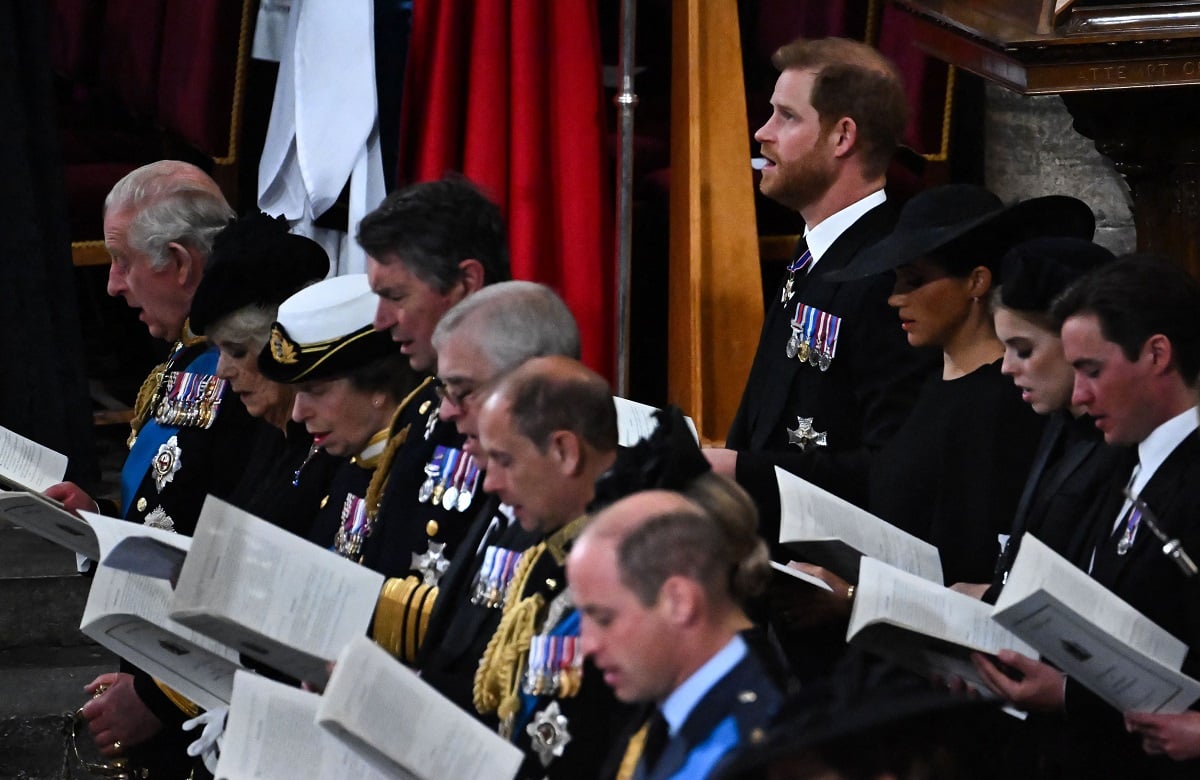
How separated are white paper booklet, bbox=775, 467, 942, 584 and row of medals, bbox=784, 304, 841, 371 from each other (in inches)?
24.2

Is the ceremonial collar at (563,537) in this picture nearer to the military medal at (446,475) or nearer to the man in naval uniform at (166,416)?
the military medal at (446,475)

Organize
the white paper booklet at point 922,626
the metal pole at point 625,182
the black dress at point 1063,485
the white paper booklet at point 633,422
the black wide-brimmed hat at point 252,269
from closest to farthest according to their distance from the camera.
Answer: the white paper booklet at point 922,626, the black dress at point 1063,485, the white paper booklet at point 633,422, the black wide-brimmed hat at point 252,269, the metal pole at point 625,182

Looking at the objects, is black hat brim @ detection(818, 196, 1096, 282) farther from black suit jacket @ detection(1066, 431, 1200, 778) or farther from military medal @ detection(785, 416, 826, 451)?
black suit jacket @ detection(1066, 431, 1200, 778)

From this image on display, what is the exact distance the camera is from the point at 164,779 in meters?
3.66

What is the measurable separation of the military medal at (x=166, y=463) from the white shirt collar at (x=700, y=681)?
1885 millimetres

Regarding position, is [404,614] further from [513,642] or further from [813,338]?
[813,338]

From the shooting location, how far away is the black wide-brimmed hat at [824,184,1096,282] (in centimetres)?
320

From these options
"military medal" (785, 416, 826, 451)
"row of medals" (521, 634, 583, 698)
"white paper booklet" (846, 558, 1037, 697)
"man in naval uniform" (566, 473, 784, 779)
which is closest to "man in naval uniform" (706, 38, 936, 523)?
"military medal" (785, 416, 826, 451)

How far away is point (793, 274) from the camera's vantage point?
12.0 feet

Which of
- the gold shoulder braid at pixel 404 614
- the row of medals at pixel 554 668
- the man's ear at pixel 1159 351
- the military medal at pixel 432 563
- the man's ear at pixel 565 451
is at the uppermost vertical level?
the man's ear at pixel 1159 351

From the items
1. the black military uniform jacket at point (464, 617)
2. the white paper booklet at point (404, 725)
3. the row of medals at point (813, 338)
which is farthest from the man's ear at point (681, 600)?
the row of medals at point (813, 338)

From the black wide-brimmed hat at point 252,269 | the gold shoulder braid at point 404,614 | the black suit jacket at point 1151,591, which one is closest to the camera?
the black suit jacket at point 1151,591

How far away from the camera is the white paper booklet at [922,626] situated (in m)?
2.45

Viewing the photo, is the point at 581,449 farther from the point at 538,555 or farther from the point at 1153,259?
the point at 1153,259
